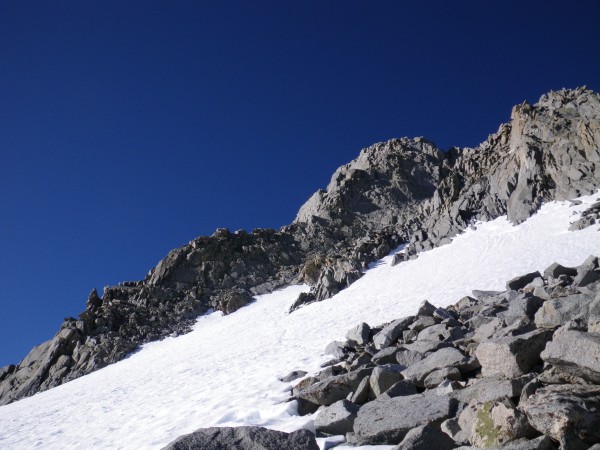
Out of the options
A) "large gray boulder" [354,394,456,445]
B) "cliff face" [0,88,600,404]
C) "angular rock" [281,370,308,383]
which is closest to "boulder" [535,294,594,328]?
"large gray boulder" [354,394,456,445]

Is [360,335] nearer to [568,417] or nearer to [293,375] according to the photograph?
[293,375]

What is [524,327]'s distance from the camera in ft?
26.5

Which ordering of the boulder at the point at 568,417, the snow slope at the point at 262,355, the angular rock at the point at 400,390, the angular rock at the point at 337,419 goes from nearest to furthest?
the boulder at the point at 568,417, the angular rock at the point at 337,419, the angular rock at the point at 400,390, the snow slope at the point at 262,355

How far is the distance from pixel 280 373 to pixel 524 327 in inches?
279

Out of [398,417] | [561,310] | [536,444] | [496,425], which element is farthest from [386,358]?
[536,444]

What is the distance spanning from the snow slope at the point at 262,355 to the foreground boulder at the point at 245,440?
4.55 feet

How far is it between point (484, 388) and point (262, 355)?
41.0 feet

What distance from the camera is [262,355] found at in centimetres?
1738

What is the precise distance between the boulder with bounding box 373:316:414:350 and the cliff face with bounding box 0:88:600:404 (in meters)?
21.3

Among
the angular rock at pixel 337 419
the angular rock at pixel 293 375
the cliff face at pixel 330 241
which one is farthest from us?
the cliff face at pixel 330 241

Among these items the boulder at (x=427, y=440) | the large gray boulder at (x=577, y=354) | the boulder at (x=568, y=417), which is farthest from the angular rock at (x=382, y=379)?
the boulder at (x=568, y=417)

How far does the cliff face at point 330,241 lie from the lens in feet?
114

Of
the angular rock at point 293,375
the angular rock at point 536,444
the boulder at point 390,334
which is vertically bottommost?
the angular rock at point 536,444

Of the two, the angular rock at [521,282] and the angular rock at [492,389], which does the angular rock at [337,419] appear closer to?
the angular rock at [492,389]
